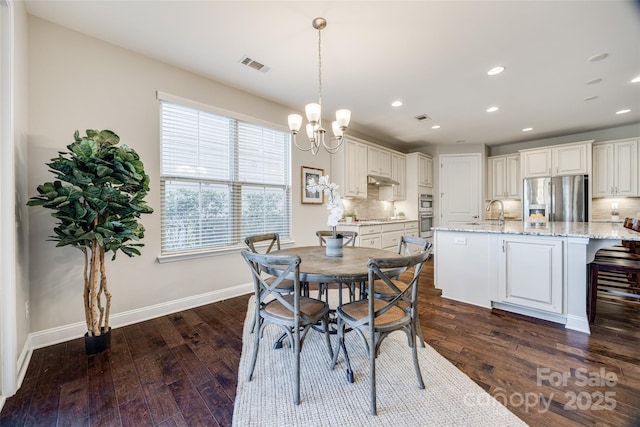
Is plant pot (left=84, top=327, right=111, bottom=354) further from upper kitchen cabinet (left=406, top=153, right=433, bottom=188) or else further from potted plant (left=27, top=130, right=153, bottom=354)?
upper kitchen cabinet (left=406, top=153, right=433, bottom=188)

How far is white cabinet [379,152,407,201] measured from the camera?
597 centimetres

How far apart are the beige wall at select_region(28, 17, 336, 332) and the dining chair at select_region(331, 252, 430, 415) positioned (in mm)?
2133

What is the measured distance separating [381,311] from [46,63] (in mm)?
3407

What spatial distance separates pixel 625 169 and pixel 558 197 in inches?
43.8

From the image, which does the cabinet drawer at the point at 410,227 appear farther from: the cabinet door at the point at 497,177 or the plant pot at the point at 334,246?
the plant pot at the point at 334,246

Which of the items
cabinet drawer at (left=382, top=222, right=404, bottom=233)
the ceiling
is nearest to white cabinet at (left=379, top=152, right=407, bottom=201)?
cabinet drawer at (left=382, top=222, right=404, bottom=233)

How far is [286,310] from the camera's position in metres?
1.77

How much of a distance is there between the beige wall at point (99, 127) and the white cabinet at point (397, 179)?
3.89 metres

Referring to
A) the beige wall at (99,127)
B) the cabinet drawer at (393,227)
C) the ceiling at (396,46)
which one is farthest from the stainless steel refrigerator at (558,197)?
the beige wall at (99,127)

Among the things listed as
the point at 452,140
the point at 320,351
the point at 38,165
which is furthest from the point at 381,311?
the point at 452,140

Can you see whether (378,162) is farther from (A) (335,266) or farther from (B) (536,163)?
(A) (335,266)

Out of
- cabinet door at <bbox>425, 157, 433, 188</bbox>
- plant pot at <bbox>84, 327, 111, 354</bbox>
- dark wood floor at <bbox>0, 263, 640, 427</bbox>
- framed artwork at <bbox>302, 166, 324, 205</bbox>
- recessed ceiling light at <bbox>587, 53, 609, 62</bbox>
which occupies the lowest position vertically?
dark wood floor at <bbox>0, 263, 640, 427</bbox>

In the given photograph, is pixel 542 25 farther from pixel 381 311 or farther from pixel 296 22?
pixel 381 311

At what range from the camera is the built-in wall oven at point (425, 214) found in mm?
6280
